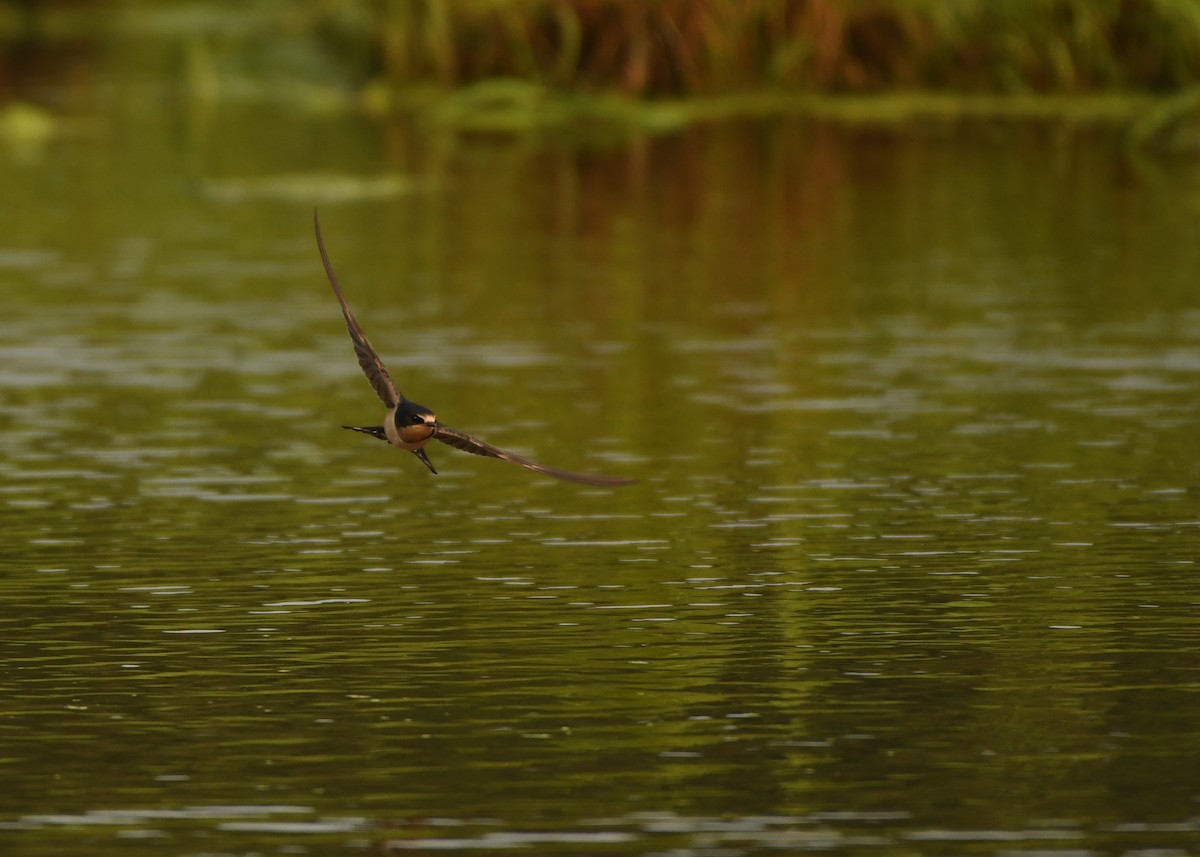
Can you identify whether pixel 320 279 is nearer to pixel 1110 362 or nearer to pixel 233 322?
pixel 233 322

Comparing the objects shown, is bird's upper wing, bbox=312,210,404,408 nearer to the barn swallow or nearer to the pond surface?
the barn swallow

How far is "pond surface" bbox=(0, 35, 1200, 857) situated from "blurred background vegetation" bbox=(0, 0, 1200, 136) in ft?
25.8

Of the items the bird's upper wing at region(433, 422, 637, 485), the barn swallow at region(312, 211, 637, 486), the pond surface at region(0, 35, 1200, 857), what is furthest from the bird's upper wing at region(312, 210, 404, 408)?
the pond surface at region(0, 35, 1200, 857)

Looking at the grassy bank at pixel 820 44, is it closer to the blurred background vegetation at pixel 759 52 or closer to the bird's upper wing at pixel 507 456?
the blurred background vegetation at pixel 759 52

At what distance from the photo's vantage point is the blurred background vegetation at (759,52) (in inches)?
1491

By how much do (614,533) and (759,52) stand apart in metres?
25.7

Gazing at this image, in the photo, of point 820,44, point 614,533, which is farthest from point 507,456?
point 820,44

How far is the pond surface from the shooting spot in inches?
374

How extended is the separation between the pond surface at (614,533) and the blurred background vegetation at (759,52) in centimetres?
787

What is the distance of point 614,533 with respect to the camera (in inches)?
565

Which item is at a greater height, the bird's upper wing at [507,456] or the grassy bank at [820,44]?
the bird's upper wing at [507,456]

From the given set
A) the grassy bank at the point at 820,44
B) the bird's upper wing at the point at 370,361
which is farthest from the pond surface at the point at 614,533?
the grassy bank at the point at 820,44

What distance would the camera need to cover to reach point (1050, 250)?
2658cm

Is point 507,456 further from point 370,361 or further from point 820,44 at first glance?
point 820,44
